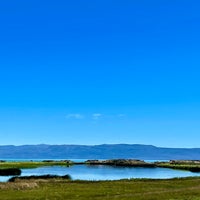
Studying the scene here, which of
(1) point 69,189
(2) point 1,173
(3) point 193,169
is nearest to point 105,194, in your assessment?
(1) point 69,189

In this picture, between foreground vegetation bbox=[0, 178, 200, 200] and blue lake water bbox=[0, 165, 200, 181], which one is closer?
foreground vegetation bbox=[0, 178, 200, 200]

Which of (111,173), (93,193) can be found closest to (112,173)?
(111,173)

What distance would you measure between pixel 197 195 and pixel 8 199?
80.1 ft

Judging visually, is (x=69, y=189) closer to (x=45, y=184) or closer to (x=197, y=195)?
(x=45, y=184)

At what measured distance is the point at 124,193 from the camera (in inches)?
2741

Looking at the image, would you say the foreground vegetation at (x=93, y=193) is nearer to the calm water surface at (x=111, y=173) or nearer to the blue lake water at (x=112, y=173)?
the calm water surface at (x=111, y=173)

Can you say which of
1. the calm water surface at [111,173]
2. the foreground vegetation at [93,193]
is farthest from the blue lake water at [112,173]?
the foreground vegetation at [93,193]

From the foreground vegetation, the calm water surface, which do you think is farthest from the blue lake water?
the foreground vegetation

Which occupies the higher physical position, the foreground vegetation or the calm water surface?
the calm water surface

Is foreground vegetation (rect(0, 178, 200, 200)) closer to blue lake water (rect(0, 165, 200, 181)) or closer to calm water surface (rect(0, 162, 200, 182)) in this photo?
calm water surface (rect(0, 162, 200, 182))

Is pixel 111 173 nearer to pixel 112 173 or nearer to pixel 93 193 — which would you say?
pixel 112 173

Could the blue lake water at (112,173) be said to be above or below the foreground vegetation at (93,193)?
above

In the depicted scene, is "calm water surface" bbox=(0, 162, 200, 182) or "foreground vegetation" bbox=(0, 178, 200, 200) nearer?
"foreground vegetation" bbox=(0, 178, 200, 200)

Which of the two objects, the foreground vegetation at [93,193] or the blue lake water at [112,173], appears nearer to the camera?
the foreground vegetation at [93,193]
